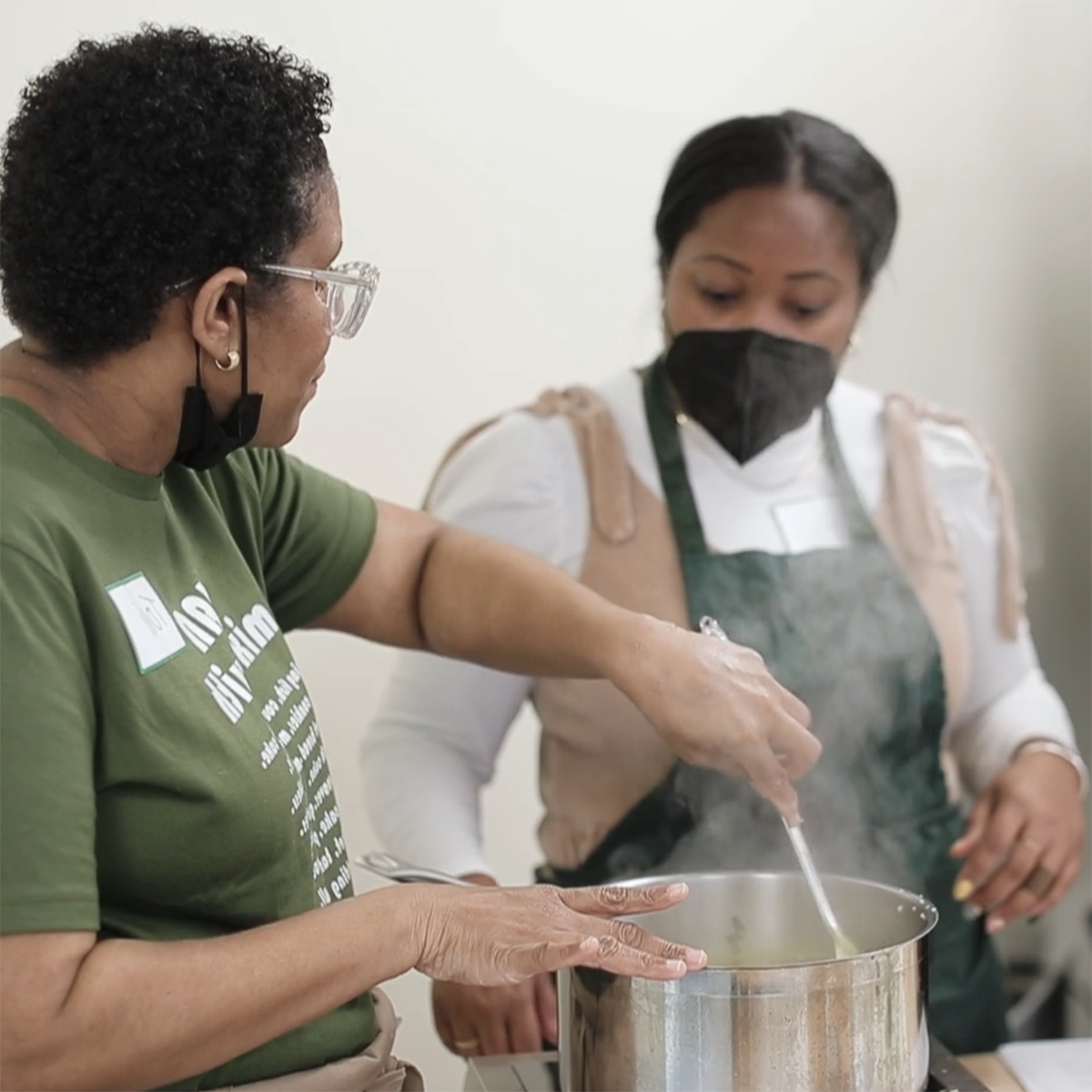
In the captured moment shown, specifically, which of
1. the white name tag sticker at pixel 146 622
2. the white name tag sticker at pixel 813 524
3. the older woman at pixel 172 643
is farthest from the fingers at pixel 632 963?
the white name tag sticker at pixel 813 524

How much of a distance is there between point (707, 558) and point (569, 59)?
0.76 m

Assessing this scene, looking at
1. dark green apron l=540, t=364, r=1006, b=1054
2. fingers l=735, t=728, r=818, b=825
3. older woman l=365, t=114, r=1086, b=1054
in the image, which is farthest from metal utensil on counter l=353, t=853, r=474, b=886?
dark green apron l=540, t=364, r=1006, b=1054

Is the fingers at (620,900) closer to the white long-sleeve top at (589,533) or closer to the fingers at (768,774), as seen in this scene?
the fingers at (768,774)

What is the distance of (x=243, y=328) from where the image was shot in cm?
107

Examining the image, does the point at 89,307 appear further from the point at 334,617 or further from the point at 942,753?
the point at 942,753

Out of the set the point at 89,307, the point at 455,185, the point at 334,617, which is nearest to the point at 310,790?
the point at 334,617

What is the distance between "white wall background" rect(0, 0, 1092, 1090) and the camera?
199 cm

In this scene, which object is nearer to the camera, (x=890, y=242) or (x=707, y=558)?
(x=707, y=558)

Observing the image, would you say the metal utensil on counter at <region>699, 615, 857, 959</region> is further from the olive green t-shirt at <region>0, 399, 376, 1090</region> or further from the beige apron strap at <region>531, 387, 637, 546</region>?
the beige apron strap at <region>531, 387, 637, 546</region>

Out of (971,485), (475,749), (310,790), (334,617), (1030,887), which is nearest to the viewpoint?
(310,790)

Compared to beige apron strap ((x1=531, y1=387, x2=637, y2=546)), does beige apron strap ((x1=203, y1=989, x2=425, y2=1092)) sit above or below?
below

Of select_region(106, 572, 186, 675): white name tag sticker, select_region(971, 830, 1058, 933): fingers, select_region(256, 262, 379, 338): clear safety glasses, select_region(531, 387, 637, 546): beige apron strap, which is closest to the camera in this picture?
select_region(106, 572, 186, 675): white name tag sticker

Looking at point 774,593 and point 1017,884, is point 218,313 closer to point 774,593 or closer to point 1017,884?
point 774,593

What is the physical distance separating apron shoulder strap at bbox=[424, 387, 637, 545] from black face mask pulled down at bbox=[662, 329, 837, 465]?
102mm
